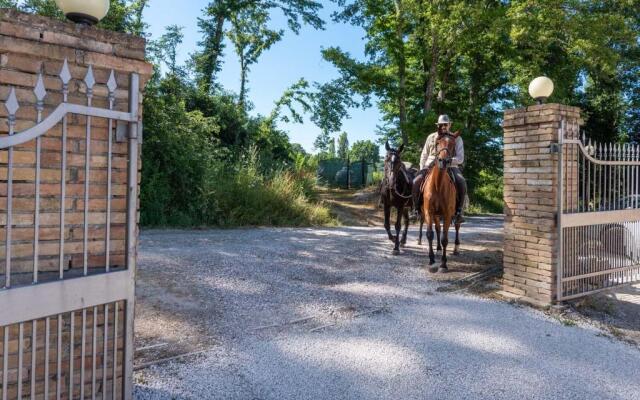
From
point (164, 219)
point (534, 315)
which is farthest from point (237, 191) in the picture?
point (534, 315)

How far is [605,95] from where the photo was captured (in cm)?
2078

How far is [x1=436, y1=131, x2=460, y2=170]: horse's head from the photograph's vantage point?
20.6ft

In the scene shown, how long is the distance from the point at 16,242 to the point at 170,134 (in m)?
9.72

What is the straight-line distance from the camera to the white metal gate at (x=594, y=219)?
5.39 m

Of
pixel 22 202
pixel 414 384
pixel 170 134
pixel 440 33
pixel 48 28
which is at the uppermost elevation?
pixel 440 33

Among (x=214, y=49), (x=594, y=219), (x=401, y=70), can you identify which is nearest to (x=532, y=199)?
(x=594, y=219)

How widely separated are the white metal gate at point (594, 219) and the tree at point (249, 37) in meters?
20.7

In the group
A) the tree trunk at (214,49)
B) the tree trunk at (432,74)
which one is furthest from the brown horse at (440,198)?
the tree trunk at (214,49)

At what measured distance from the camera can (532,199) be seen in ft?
18.1

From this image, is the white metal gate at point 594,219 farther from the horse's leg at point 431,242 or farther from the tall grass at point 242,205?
the tall grass at point 242,205

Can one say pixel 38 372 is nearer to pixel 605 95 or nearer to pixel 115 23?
pixel 115 23

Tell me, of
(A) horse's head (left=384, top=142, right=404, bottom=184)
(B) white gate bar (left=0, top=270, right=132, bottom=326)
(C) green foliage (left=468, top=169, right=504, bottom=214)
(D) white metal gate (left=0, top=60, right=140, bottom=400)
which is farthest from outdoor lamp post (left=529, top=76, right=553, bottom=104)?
(C) green foliage (left=468, top=169, right=504, bottom=214)

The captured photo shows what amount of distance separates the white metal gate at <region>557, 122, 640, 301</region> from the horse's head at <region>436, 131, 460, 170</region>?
1507 mm

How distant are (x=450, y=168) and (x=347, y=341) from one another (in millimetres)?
4206
